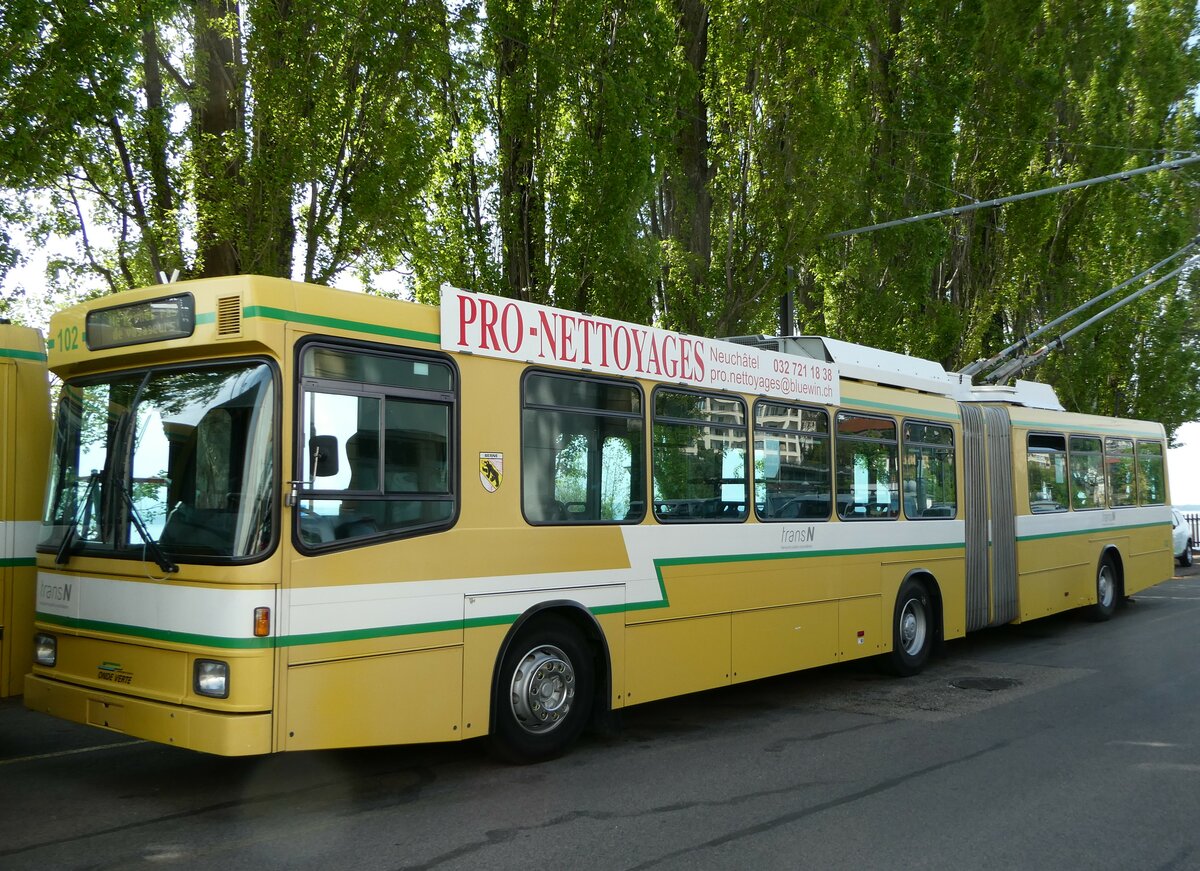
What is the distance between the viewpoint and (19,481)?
289 inches

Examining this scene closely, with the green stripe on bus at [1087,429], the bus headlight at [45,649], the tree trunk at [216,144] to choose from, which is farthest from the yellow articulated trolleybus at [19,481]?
the green stripe on bus at [1087,429]

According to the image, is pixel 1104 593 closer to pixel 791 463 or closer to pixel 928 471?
pixel 928 471

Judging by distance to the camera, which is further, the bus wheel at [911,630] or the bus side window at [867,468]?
the bus wheel at [911,630]

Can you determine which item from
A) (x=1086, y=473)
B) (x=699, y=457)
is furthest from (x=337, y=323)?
(x=1086, y=473)

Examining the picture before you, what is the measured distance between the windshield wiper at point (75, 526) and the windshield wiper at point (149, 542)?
0.37 m

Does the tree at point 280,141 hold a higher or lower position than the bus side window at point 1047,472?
higher

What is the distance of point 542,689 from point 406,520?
5.27ft

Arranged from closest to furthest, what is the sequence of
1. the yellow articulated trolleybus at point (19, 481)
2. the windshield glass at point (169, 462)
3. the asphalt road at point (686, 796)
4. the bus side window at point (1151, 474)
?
the asphalt road at point (686, 796) → the windshield glass at point (169, 462) → the yellow articulated trolleybus at point (19, 481) → the bus side window at point (1151, 474)

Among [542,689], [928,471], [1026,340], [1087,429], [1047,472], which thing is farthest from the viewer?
[1026,340]

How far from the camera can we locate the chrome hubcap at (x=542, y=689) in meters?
Answer: 6.99

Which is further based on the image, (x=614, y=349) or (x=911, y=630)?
(x=911, y=630)

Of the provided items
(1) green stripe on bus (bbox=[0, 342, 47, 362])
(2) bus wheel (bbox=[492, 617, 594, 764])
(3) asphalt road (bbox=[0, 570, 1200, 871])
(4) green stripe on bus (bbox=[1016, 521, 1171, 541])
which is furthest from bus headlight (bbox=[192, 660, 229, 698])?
(4) green stripe on bus (bbox=[1016, 521, 1171, 541])

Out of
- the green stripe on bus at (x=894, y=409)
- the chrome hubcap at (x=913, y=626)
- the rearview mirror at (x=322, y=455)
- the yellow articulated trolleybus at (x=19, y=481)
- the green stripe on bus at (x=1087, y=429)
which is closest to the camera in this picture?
the rearview mirror at (x=322, y=455)

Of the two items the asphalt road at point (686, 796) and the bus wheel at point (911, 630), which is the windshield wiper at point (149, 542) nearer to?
the asphalt road at point (686, 796)
